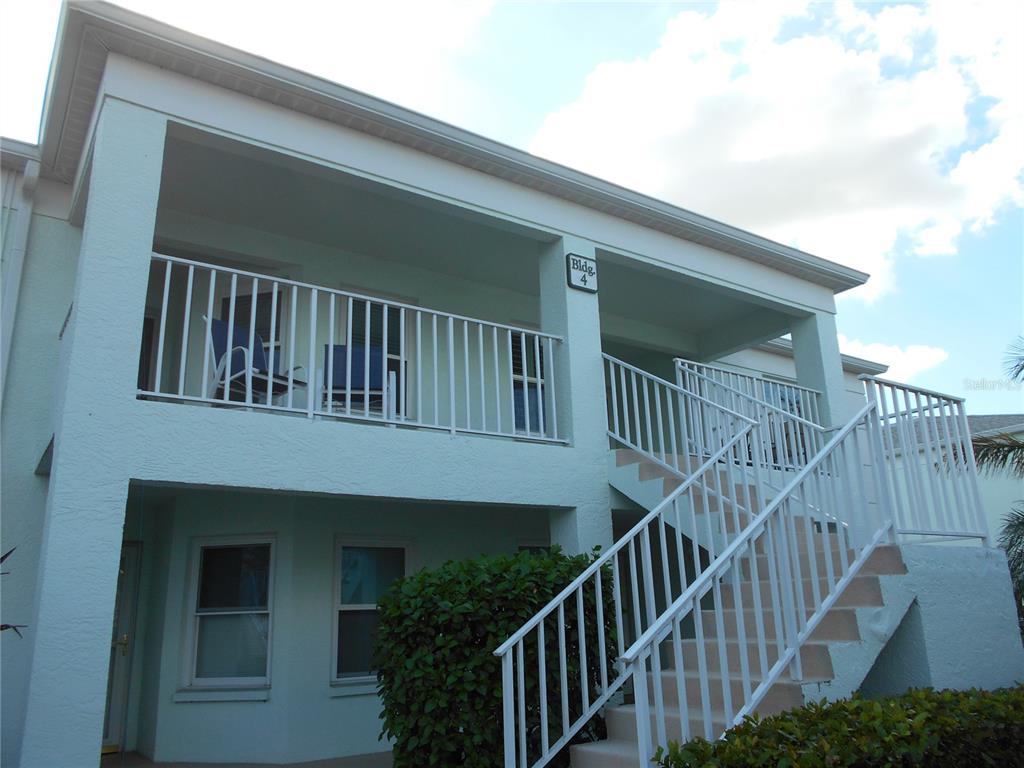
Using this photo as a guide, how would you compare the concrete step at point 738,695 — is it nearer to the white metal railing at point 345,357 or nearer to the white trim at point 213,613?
the white metal railing at point 345,357

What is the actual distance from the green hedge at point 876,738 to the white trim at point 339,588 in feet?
14.2

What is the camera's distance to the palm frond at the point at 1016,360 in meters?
10.1

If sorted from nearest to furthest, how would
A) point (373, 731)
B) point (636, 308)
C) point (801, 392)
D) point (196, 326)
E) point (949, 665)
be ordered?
point (949, 665)
point (373, 731)
point (196, 326)
point (801, 392)
point (636, 308)

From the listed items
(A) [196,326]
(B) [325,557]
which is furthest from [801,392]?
(A) [196,326]

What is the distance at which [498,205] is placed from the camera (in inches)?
286

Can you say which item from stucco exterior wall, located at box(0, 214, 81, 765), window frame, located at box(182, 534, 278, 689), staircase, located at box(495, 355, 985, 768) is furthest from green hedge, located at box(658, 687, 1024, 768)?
stucco exterior wall, located at box(0, 214, 81, 765)

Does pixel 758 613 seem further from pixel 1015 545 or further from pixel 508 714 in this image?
pixel 1015 545

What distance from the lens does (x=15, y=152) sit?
675cm

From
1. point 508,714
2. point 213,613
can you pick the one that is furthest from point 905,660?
point 213,613

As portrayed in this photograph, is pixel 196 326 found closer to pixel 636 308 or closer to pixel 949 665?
pixel 636 308

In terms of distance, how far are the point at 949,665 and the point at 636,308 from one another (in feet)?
21.0

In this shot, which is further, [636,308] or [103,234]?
[636,308]

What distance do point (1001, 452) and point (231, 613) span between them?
9.65 meters

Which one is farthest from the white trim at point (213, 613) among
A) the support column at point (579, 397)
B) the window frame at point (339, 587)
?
the support column at point (579, 397)
